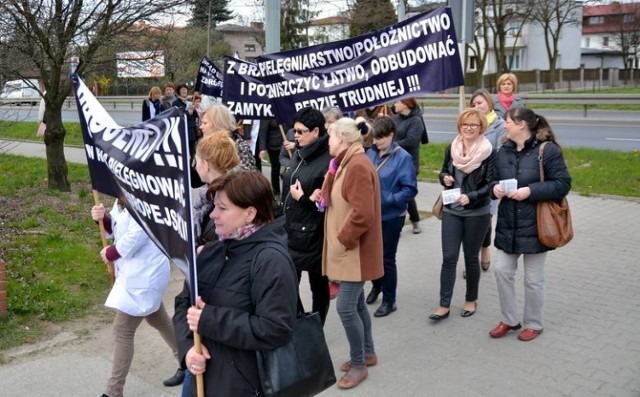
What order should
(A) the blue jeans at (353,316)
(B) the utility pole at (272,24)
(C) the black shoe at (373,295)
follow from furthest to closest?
(B) the utility pole at (272,24) < (C) the black shoe at (373,295) < (A) the blue jeans at (353,316)

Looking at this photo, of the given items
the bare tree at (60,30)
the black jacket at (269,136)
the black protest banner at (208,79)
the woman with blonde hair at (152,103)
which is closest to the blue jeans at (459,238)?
the black jacket at (269,136)

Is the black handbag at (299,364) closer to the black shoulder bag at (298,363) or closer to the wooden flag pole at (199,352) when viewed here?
the black shoulder bag at (298,363)

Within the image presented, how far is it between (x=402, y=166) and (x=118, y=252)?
2.52m

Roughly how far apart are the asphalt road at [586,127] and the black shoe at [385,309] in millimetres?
10786

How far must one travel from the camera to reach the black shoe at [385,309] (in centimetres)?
596

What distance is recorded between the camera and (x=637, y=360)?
4.94m

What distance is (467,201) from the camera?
18.0 feet

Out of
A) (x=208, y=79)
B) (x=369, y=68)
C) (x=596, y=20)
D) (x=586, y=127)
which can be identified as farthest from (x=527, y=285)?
(x=596, y=20)

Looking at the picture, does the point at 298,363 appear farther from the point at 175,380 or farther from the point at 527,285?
the point at 527,285

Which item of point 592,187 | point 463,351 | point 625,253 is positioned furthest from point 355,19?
point 463,351

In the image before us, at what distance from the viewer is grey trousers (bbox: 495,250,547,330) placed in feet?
17.4

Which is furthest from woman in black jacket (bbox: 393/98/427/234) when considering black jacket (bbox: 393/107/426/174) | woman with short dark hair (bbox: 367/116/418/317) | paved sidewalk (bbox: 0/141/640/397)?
woman with short dark hair (bbox: 367/116/418/317)

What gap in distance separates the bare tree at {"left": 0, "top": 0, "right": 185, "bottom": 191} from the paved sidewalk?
433cm

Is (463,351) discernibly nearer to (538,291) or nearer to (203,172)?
(538,291)
